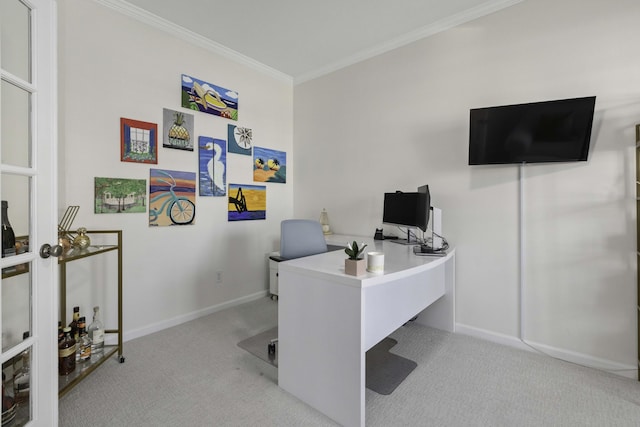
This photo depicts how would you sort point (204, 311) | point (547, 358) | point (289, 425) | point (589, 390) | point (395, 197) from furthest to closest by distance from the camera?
point (204, 311), point (395, 197), point (547, 358), point (589, 390), point (289, 425)

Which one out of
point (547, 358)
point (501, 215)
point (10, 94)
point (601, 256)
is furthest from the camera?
point (501, 215)

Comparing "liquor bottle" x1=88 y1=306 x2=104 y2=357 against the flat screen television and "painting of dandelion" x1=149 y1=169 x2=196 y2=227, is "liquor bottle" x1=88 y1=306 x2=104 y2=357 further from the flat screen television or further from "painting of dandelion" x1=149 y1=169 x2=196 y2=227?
the flat screen television

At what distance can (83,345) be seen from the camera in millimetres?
1942

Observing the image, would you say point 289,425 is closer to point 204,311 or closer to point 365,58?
point 204,311

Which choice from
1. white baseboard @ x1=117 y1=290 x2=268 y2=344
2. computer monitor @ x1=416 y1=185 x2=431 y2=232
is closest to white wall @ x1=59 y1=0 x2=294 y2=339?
white baseboard @ x1=117 y1=290 x2=268 y2=344

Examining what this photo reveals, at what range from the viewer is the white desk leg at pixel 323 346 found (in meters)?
1.47

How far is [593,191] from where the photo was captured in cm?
207

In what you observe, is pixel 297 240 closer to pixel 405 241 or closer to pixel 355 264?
pixel 355 264

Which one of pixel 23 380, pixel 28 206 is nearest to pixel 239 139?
pixel 28 206

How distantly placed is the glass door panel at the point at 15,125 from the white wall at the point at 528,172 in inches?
108

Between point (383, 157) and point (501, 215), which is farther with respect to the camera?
point (383, 157)

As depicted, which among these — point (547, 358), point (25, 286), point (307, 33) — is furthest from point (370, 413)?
point (307, 33)

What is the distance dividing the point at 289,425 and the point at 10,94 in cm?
201

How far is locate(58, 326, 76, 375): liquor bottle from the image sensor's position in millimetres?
1770
